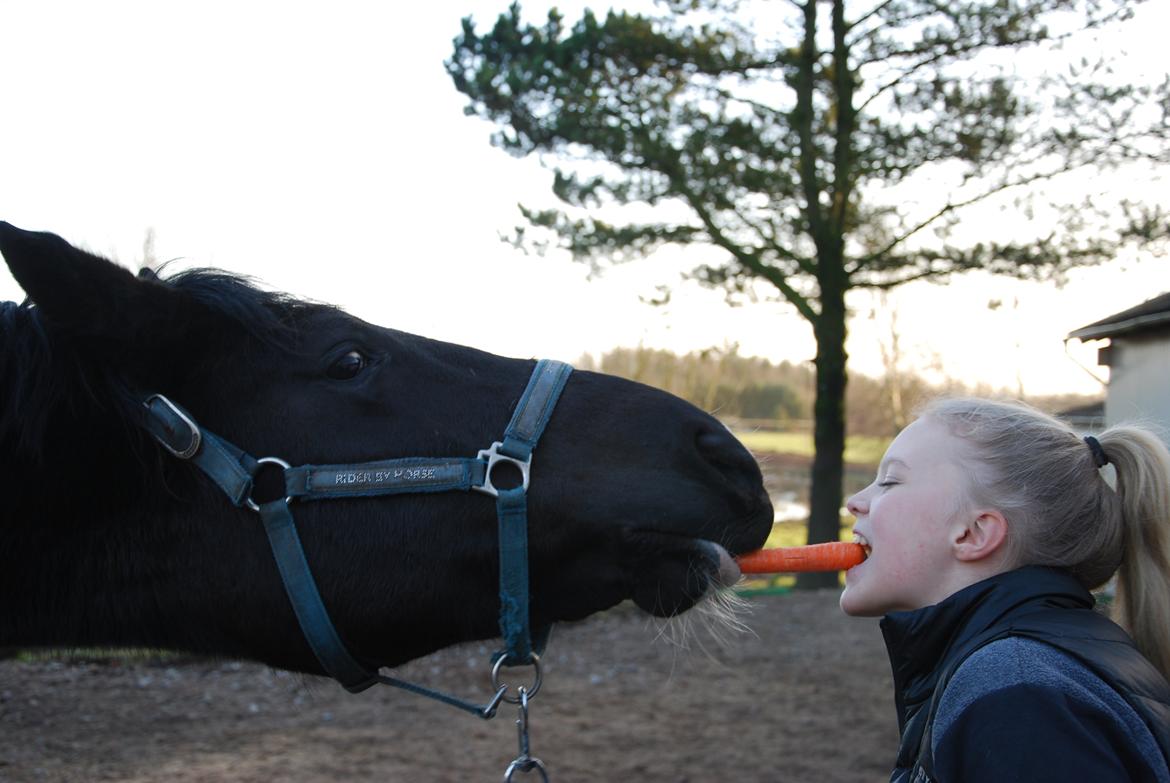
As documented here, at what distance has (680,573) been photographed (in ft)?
6.48

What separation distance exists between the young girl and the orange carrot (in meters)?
0.07

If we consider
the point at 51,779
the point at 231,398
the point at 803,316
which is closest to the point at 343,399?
the point at 231,398

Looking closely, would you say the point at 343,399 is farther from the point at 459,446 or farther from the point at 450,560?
the point at 450,560

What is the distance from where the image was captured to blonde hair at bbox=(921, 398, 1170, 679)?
1.79 metres

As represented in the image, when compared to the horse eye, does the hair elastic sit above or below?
below

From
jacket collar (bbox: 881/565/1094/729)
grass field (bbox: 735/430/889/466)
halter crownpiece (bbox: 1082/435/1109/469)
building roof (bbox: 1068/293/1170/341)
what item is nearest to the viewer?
jacket collar (bbox: 881/565/1094/729)

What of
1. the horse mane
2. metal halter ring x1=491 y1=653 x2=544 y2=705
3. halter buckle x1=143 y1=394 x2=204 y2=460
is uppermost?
the horse mane

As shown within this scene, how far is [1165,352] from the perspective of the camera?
837 centimetres

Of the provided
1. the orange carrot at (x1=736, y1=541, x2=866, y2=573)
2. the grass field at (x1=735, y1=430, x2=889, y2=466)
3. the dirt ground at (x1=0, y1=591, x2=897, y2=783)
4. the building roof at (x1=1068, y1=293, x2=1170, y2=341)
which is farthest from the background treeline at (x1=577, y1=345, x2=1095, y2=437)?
the orange carrot at (x1=736, y1=541, x2=866, y2=573)

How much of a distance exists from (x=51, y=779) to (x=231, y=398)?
143 inches

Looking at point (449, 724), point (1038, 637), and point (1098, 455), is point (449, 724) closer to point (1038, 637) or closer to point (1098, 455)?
point (1098, 455)

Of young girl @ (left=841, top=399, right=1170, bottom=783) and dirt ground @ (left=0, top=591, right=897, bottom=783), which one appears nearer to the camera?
young girl @ (left=841, top=399, right=1170, bottom=783)

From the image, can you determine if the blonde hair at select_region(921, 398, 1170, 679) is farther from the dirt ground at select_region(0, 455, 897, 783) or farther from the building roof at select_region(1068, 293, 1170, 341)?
the building roof at select_region(1068, 293, 1170, 341)

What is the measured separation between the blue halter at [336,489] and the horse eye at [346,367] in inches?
8.3
